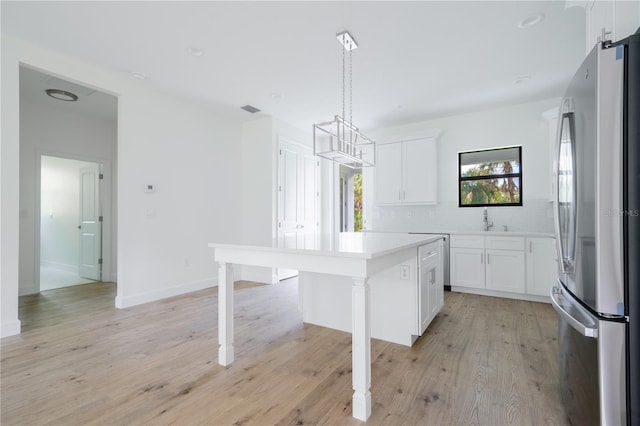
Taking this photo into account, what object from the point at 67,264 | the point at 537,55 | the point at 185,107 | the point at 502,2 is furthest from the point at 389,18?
the point at 67,264

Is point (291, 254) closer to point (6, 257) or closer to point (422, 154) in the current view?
point (6, 257)

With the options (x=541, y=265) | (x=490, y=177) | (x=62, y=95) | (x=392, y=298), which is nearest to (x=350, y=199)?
(x=490, y=177)

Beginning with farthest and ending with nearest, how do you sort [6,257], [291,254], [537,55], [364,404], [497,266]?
[497,266]
[537,55]
[6,257]
[291,254]
[364,404]

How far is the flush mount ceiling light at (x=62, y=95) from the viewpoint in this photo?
371cm

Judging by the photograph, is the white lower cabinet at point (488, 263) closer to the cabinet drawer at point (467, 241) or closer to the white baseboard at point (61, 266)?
the cabinet drawer at point (467, 241)

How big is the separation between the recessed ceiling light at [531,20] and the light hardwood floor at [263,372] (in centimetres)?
265

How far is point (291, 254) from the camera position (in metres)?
1.75

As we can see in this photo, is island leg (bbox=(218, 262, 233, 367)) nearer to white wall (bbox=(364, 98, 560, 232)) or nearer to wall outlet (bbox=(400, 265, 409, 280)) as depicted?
wall outlet (bbox=(400, 265, 409, 280))

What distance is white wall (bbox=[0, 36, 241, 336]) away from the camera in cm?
266

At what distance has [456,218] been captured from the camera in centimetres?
464

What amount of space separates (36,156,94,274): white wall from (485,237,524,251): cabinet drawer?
6.72 m

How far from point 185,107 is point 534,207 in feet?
16.7

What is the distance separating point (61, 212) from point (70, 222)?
0.45 m

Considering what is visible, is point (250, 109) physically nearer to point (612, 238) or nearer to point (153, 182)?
point (153, 182)
